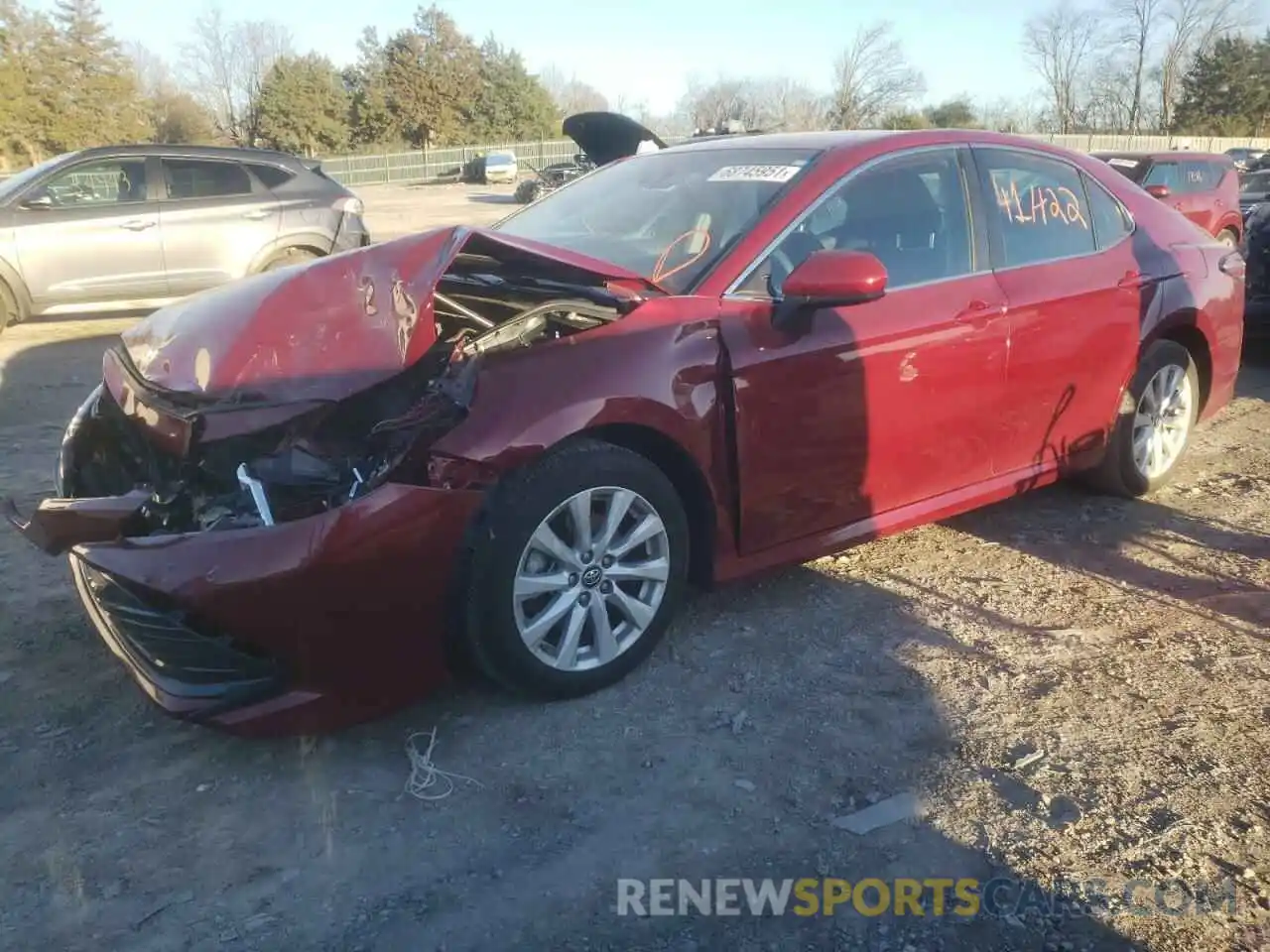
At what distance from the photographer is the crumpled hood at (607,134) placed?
5586mm

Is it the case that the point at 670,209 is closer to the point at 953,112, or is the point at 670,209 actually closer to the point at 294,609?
the point at 294,609

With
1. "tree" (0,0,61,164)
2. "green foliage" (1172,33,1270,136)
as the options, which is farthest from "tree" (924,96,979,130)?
"tree" (0,0,61,164)

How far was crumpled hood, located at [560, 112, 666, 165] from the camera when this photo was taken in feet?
18.3

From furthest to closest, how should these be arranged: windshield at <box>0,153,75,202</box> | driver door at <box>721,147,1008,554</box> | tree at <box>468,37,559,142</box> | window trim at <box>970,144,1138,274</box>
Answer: tree at <box>468,37,559,142</box> → windshield at <box>0,153,75,202</box> → window trim at <box>970,144,1138,274</box> → driver door at <box>721,147,1008,554</box>

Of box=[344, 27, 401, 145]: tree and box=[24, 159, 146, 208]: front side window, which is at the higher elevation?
box=[344, 27, 401, 145]: tree

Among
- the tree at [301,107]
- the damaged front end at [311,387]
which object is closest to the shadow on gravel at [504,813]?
the damaged front end at [311,387]

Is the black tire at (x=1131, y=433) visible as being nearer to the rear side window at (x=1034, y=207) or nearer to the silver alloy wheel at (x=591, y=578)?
the rear side window at (x=1034, y=207)

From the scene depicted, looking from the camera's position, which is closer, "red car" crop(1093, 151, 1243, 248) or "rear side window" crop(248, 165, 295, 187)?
"rear side window" crop(248, 165, 295, 187)

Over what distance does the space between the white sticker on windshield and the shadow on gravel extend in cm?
163

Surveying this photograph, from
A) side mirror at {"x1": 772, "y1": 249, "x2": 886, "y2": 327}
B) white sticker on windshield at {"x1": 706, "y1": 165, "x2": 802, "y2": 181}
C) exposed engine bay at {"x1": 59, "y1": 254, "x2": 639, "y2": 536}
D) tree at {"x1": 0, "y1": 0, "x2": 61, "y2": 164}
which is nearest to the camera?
exposed engine bay at {"x1": 59, "y1": 254, "x2": 639, "y2": 536}

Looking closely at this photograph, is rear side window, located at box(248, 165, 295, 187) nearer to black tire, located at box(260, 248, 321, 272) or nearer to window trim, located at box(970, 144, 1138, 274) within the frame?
black tire, located at box(260, 248, 321, 272)

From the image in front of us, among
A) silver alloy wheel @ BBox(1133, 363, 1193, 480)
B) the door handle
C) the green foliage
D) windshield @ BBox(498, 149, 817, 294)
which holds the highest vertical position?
the green foliage

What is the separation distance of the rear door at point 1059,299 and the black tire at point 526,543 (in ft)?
5.53

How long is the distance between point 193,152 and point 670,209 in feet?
24.8
